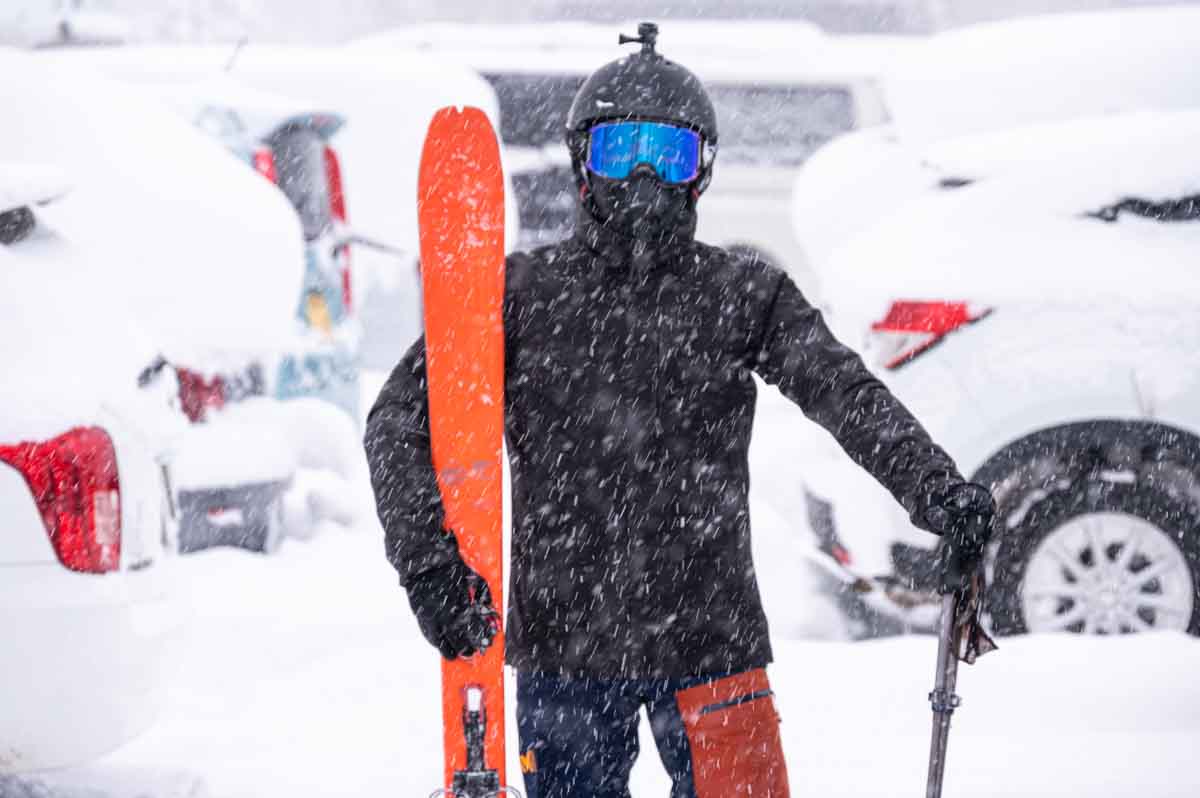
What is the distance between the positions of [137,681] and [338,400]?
363cm

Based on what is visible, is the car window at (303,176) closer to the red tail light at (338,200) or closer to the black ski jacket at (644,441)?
the red tail light at (338,200)

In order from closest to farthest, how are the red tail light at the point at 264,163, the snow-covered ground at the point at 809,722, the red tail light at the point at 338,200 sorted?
1. the snow-covered ground at the point at 809,722
2. the red tail light at the point at 264,163
3. the red tail light at the point at 338,200

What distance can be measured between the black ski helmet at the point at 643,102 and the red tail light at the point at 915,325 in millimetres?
2196

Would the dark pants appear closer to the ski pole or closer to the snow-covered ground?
the ski pole

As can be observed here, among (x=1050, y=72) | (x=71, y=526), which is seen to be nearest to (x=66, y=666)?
(x=71, y=526)

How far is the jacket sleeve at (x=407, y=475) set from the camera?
232 cm

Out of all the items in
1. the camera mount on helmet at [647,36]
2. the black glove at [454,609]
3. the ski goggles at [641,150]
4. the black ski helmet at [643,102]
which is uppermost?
the camera mount on helmet at [647,36]

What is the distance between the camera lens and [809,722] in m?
4.25

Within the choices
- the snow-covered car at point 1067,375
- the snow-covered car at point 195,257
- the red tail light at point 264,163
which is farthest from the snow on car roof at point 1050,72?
the red tail light at point 264,163

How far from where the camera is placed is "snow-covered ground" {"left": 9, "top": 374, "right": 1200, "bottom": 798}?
149 inches

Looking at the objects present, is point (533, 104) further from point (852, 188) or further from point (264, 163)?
point (852, 188)

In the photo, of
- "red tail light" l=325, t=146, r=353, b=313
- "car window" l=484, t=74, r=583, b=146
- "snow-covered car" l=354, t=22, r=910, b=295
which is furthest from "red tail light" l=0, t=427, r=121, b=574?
"car window" l=484, t=74, r=583, b=146

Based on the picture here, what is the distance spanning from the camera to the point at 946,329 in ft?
15.3

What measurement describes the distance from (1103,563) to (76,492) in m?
3.06
